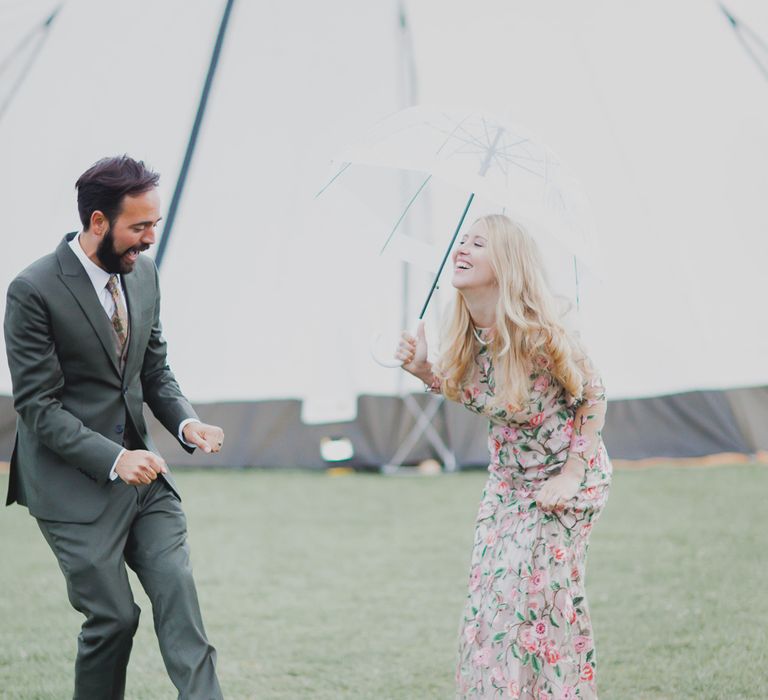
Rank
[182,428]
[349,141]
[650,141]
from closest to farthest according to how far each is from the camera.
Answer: [182,428], [349,141], [650,141]

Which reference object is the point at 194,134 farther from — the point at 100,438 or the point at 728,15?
the point at 100,438

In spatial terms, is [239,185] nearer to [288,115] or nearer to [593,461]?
[288,115]

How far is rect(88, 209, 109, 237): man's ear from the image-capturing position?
283 cm

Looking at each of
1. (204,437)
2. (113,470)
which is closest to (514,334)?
(204,437)

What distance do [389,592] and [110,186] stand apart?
8.96ft

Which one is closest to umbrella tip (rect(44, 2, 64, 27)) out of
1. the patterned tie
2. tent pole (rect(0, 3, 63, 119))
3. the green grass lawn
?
tent pole (rect(0, 3, 63, 119))

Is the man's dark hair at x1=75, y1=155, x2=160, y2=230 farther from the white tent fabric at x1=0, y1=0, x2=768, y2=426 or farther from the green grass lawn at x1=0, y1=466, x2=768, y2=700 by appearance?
the white tent fabric at x1=0, y1=0, x2=768, y2=426

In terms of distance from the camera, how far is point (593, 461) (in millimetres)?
3184

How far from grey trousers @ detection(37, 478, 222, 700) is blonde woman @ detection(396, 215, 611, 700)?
771 mm

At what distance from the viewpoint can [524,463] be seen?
10.5ft

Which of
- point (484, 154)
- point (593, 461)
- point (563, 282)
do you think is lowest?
point (593, 461)

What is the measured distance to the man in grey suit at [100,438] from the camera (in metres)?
2.77

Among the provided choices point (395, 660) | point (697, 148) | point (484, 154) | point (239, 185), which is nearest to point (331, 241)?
point (239, 185)

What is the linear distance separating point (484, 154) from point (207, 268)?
16.3ft
